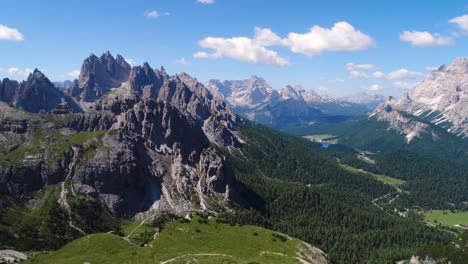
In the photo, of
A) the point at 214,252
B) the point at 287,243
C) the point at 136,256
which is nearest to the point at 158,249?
the point at 136,256

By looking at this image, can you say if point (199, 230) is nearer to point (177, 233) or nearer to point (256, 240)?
point (177, 233)

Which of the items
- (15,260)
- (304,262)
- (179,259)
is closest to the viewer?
(179,259)

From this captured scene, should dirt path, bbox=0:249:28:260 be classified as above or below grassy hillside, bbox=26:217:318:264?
below

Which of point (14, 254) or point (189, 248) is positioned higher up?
point (189, 248)

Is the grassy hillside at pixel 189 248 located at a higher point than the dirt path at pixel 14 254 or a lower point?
higher

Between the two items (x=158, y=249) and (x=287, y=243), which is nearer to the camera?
(x=158, y=249)

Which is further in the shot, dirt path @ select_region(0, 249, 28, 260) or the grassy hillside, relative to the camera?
dirt path @ select_region(0, 249, 28, 260)

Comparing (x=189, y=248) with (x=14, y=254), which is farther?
(x=14, y=254)

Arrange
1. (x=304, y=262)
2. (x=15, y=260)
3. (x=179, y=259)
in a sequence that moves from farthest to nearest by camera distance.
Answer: (x=15, y=260), (x=304, y=262), (x=179, y=259)
